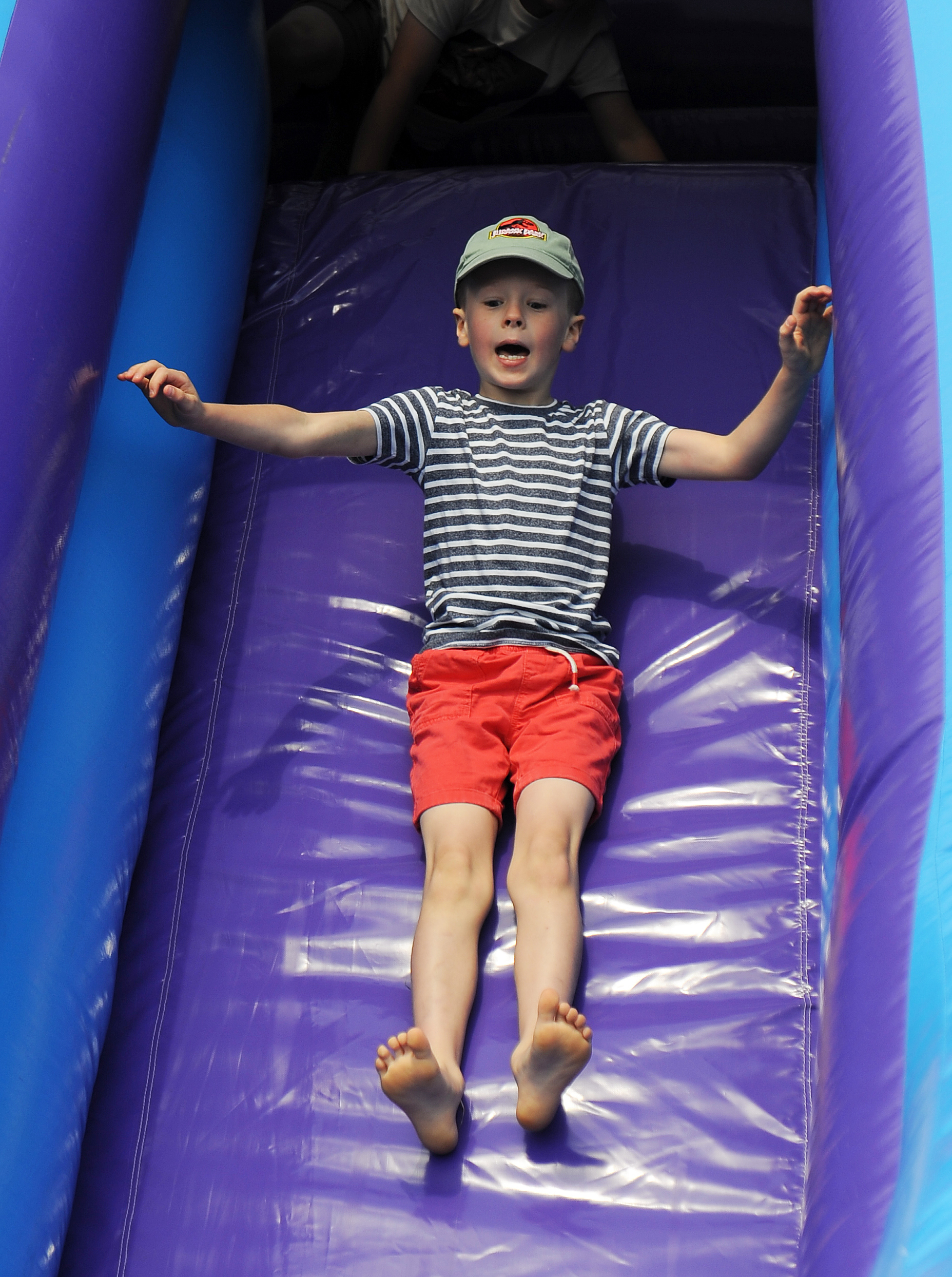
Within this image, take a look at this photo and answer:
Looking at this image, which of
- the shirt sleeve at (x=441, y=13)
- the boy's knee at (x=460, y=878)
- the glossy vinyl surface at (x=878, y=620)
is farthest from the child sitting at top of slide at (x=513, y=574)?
the shirt sleeve at (x=441, y=13)

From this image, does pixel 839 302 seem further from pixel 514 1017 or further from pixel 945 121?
pixel 514 1017

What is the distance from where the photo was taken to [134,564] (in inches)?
56.5

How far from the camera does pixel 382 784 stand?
140 cm

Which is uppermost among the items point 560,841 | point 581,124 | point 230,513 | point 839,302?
point 581,124

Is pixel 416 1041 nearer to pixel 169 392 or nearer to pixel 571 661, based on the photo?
pixel 571 661

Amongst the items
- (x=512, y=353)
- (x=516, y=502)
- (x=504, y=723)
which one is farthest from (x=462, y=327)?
(x=504, y=723)

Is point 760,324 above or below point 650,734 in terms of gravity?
above

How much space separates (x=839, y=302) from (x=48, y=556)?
0.77 m

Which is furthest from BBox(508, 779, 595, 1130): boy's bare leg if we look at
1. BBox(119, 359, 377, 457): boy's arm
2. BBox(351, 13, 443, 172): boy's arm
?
BBox(351, 13, 443, 172): boy's arm

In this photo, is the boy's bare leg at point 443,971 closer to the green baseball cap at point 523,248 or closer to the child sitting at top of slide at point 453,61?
the green baseball cap at point 523,248

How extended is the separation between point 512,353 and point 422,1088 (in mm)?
828

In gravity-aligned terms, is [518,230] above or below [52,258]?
above

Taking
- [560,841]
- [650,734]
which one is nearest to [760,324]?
[650,734]

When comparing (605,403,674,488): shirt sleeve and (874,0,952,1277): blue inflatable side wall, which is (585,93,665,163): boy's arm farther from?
(874,0,952,1277): blue inflatable side wall
